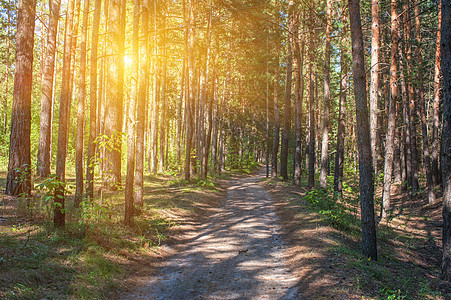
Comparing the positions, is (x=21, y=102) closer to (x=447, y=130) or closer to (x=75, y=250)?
(x=75, y=250)

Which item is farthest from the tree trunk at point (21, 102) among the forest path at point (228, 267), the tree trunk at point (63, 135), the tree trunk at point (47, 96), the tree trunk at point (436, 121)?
the tree trunk at point (436, 121)

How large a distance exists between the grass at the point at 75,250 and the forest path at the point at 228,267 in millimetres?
724

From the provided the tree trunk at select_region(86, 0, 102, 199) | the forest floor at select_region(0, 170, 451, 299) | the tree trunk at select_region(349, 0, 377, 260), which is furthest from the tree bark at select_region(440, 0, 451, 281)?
the tree trunk at select_region(86, 0, 102, 199)

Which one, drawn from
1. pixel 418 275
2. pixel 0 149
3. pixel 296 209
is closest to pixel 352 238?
pixel 418 275

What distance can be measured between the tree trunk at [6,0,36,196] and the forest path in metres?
5.32

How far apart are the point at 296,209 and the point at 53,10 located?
11816 millimetres

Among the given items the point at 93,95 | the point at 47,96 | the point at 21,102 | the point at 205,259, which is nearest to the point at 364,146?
the point at 205,259

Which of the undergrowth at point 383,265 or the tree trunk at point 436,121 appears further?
the tree trunk at point 436,121

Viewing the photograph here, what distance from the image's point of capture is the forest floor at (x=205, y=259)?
5.11 m

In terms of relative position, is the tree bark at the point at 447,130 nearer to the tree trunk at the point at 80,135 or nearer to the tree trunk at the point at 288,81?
the tree trunk at the point at 80,135

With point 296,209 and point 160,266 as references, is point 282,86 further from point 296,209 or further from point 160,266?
point 160,266

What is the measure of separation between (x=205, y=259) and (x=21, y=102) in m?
7.21

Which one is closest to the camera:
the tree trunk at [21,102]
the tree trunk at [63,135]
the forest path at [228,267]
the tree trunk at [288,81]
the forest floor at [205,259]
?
the forest floor at [205,259]

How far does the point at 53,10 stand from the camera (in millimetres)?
10469
